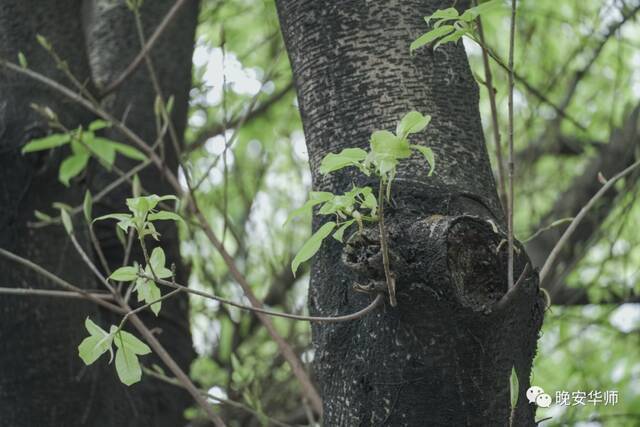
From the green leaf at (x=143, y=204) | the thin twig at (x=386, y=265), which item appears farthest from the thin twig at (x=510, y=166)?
the green leaf at (x=143, y=204)

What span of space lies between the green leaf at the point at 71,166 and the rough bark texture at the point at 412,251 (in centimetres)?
76

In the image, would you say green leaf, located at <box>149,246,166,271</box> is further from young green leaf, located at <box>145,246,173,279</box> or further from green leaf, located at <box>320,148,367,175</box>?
green leaf, located at <box>320,148,367,175</box>

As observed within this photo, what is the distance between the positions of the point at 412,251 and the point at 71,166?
1134 millimetres

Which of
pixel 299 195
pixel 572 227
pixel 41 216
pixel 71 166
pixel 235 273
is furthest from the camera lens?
pixel 299 195

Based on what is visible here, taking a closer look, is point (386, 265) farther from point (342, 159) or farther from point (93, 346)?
point (93, 346)

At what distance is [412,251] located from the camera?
42.3 inches

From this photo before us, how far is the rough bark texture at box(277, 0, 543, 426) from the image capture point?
1066mm

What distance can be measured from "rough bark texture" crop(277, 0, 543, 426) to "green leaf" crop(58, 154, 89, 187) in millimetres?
764

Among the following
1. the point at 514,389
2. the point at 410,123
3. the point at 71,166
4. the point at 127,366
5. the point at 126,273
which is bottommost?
the point at 514,389

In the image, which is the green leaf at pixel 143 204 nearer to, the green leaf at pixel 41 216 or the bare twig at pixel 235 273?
the bare twig at pixel 235 273

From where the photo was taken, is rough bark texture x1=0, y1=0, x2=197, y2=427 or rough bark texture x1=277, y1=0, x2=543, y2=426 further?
rough bark texture x1=0, y1=0, x2=197, y2=427

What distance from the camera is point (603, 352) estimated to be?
3842 mm

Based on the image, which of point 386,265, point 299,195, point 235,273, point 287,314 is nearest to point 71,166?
point 235,273

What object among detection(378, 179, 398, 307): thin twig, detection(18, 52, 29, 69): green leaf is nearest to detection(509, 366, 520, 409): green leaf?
detection(378, 179, 398, 307): thin twig
